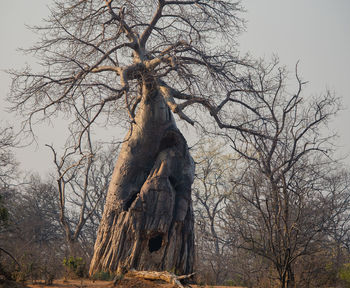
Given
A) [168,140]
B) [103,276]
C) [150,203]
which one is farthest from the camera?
[168,140]

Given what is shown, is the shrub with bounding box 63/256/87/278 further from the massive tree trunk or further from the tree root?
the tree root

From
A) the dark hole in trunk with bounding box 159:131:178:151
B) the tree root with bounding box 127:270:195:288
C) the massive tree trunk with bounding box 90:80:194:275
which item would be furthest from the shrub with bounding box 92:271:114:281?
the dark hole in trunk with bounding box 159:131:178:151

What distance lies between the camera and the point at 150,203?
7.54 meters

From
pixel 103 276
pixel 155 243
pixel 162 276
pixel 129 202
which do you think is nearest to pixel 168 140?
pixel 129 202

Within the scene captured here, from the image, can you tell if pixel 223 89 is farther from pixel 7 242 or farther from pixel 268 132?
pixel 7 242

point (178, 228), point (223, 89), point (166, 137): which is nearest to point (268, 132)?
point (223, 89)

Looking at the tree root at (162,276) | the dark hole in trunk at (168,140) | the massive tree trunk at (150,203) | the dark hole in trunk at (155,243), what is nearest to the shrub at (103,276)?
the massive tree trunk at (150,203)

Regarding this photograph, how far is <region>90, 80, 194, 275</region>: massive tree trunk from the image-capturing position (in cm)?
734

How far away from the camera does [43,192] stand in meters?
22.2

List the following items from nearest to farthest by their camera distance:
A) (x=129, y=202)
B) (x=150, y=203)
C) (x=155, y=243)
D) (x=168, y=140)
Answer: (x=150, y=203) < (x=155, y=243) < (x=129, y=202) < (x=168, y=140)

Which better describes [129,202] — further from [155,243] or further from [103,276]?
[103,276]

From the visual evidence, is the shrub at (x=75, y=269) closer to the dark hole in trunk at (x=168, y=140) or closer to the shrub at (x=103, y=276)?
the shrub at (x=103, y=276)

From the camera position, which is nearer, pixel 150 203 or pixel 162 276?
pixel 162 276

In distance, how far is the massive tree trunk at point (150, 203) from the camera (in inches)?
289
